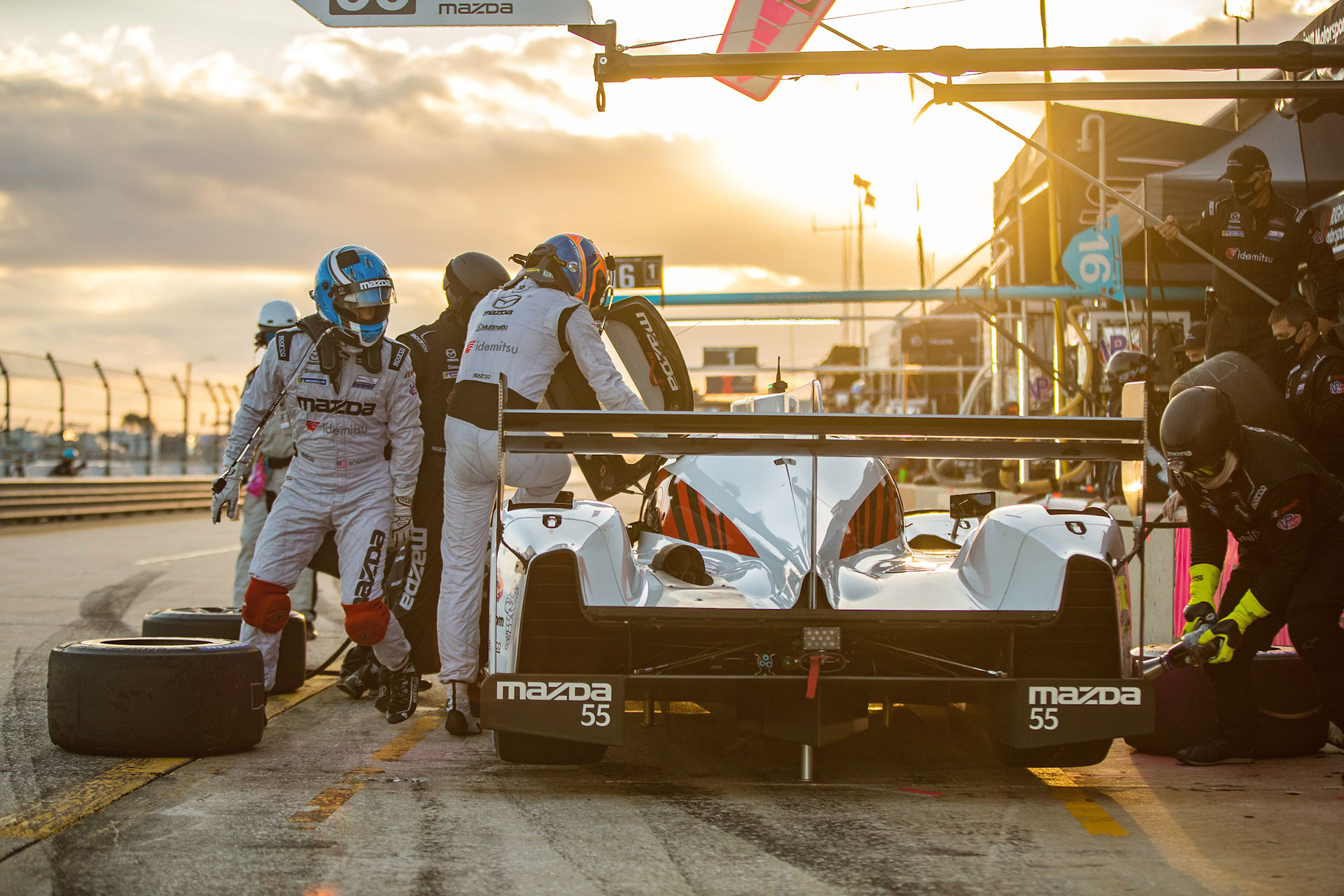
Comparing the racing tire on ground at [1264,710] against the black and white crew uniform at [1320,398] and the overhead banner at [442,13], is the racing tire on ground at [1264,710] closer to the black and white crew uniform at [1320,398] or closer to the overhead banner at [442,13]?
the black and white crew uniform at [1320,398]

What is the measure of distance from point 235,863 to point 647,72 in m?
5.42

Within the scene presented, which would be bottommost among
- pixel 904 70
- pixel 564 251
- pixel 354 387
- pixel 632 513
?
pixel 632 513

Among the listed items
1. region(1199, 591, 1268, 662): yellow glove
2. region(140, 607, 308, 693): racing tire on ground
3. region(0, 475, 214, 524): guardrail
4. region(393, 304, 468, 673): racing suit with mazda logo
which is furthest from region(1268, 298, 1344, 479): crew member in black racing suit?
region(0, 475, 214, 524): guardrail

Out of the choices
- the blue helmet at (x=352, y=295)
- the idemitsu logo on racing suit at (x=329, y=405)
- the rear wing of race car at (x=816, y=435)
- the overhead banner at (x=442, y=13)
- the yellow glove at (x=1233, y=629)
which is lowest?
the yellow glove at (x=1233, y=629)

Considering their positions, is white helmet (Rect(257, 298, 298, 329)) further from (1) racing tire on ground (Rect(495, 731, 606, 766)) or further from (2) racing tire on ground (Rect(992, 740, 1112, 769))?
(2) racing tire on ground (Rect(992, 740, 1112, 769))

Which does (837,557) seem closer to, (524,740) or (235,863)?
(524,740)

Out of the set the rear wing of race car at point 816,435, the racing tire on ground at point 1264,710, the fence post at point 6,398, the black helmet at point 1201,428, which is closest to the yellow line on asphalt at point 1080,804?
the racing tire on ground at point 1264,710

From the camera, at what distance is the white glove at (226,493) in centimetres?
504

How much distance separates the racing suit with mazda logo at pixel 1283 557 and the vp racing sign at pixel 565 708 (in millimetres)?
2420

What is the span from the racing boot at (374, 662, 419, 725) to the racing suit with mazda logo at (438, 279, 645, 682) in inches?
14.9

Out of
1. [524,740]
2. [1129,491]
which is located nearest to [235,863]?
[524,740]

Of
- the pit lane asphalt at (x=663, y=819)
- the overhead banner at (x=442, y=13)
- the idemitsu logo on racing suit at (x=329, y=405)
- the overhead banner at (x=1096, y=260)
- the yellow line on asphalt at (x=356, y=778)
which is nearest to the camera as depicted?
the pit lane asphalt at (x=663, y=819)

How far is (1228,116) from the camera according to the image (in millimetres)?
16828

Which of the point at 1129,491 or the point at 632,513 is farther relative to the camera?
the point at 632,513
